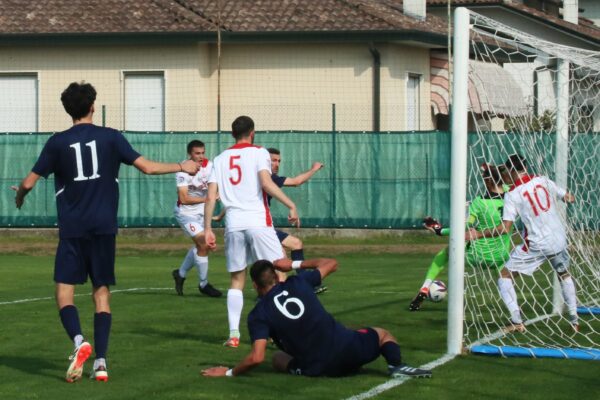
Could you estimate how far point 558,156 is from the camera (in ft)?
50.2

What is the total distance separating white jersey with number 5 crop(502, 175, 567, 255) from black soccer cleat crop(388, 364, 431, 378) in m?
3.49

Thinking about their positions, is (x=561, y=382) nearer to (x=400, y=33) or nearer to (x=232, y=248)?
(x=232, y=248)

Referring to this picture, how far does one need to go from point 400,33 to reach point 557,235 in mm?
19831

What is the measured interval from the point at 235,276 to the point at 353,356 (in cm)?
259

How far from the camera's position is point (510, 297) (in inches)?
525

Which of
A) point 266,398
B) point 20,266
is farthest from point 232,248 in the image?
point 20,266

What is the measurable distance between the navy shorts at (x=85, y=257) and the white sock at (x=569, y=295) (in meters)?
5.35

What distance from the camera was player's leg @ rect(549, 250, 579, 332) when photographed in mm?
13567

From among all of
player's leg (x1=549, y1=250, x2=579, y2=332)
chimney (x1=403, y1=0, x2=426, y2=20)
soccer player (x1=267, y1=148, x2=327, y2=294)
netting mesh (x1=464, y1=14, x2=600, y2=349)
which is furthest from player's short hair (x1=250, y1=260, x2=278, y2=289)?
chimney (x1=403, y1=0, x2=426, y2=20)

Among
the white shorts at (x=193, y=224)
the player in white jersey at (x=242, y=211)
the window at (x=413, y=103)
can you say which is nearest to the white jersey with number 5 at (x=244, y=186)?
the player in white jersey at (x=242, y=211)

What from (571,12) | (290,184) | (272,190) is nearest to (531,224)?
(272,190)

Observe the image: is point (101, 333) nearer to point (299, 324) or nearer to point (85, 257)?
point (85, 257)

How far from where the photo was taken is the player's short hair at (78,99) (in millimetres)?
10148

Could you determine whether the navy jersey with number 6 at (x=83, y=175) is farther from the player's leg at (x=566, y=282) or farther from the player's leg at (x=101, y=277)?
the player's leg at (x=566, y=282)
